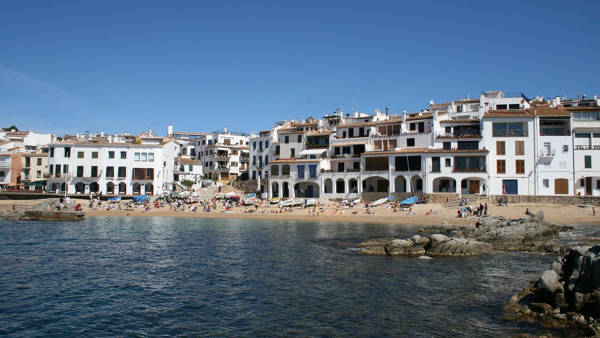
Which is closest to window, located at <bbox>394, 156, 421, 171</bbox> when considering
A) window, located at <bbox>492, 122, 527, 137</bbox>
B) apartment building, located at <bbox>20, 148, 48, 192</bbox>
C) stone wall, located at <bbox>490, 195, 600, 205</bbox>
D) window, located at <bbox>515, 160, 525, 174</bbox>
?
window, located at <bbox>492, 122, 527, 137</bbox>

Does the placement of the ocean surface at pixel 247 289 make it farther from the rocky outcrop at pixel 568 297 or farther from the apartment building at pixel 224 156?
the apartment building at pixel 224 156

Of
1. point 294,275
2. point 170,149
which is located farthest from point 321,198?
point 294,275

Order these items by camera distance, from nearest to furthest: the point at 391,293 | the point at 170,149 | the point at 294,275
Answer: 1. the point at 391,293
2. the point at 294,275
3. the point at 170,149

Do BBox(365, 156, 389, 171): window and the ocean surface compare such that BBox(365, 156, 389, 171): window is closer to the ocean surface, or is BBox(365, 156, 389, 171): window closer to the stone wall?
the stone wall

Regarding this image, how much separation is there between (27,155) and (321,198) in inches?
2387

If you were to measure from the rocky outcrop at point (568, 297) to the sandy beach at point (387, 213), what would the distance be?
30.6m

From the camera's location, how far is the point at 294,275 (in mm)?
25719

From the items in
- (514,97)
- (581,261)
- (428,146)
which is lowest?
(581,261)

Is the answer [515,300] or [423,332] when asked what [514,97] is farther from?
[423,332]

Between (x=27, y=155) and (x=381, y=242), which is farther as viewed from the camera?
(x=27, y=155)

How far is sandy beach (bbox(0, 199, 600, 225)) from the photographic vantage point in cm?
5106

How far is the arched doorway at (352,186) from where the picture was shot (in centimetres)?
7069

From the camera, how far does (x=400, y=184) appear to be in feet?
221

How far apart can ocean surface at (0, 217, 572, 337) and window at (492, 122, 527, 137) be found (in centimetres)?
3427
